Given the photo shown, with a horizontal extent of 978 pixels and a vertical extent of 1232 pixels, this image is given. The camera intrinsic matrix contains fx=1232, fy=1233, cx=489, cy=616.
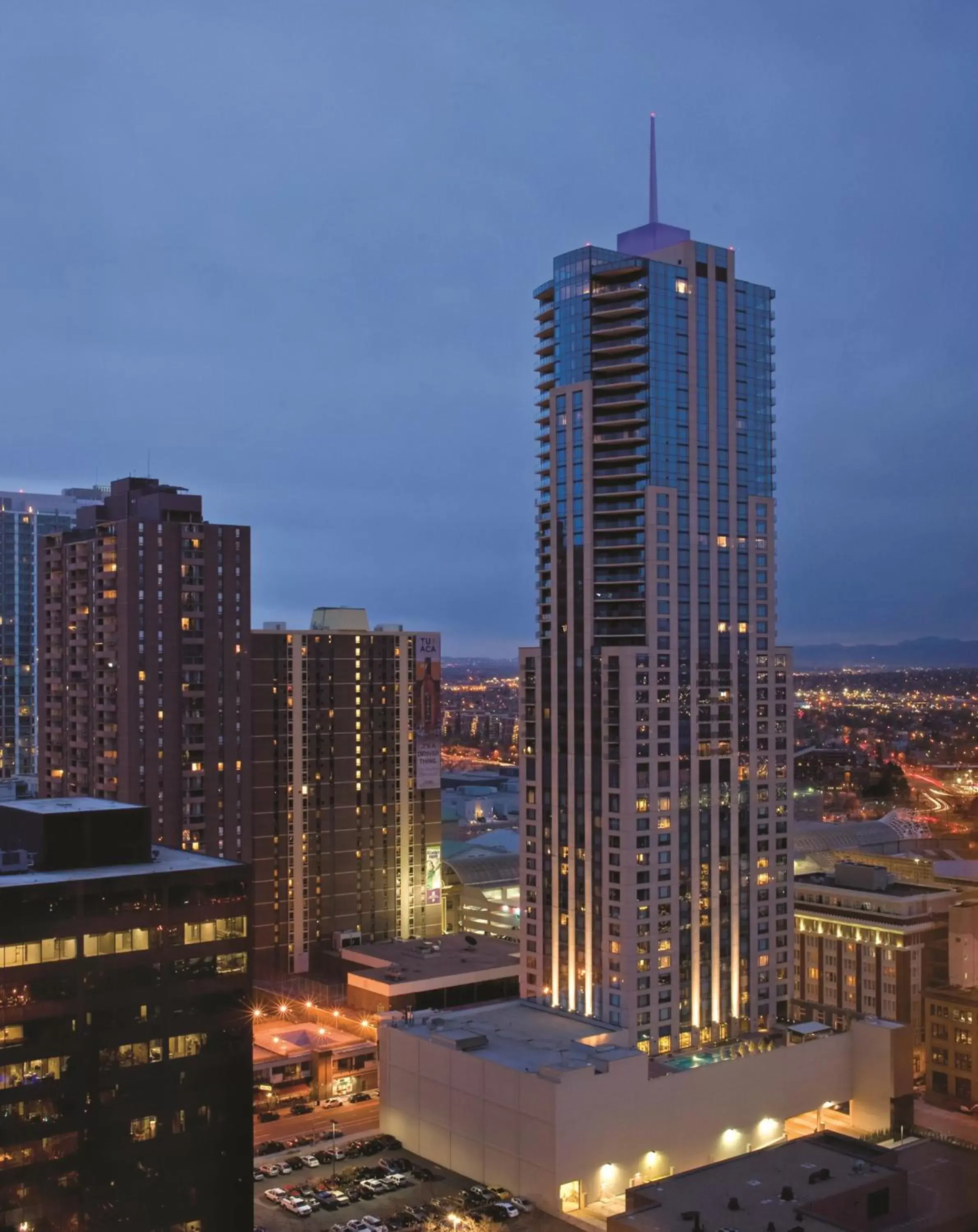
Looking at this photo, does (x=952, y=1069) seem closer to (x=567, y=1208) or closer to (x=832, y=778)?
(x=567, y=1208)

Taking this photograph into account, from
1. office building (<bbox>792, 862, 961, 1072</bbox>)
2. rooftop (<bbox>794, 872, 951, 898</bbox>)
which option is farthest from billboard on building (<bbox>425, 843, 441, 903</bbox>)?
office building (<bbox>792, 862, 961, 1072</bbox>)

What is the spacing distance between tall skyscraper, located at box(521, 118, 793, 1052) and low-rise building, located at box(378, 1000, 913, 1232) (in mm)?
2949

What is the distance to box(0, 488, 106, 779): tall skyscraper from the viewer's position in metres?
104

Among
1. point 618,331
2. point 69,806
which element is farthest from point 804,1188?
point 618,331

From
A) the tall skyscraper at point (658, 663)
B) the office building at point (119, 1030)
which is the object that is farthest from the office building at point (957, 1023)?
the office building at point (119, 1030)

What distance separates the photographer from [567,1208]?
1578 inches

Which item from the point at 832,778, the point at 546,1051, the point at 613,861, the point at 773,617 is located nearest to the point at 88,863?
the point at 546,1051

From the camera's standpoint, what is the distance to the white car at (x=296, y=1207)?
38906mm

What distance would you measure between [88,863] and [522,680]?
26347 millimetres

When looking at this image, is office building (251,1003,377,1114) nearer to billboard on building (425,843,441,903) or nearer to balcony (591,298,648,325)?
billboard on building (425,843,441,903)

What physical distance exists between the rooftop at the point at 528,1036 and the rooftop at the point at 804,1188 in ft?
20.5

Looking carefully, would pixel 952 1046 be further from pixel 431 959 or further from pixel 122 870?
pixel 122 870

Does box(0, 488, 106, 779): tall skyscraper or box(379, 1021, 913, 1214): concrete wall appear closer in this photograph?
box(379, 1021, 913, 1214): concrete wall

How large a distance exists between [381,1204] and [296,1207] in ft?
9.09
